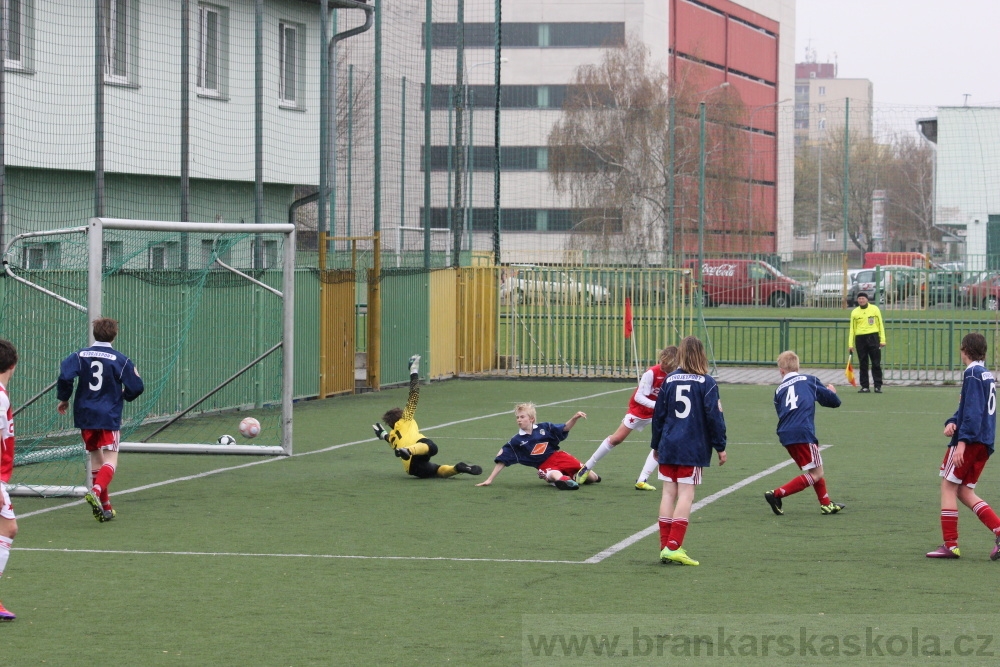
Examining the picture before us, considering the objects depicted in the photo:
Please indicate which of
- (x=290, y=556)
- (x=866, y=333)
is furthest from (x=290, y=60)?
(x=290, y=556)

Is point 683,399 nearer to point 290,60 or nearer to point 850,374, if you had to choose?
point 850,374

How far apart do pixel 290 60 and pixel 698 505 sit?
661 inches

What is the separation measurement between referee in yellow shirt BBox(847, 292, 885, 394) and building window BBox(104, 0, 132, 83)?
13094 mm

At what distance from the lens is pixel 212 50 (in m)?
24.3

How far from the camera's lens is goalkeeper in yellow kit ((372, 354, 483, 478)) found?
14.0 metres

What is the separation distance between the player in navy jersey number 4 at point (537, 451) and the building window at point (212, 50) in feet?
39.9

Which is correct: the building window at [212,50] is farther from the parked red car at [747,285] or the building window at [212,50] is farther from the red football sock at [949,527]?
the parked red car at [747,285]

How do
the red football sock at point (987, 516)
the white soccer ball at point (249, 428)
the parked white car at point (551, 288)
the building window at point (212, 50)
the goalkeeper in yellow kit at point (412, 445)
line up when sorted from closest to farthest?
the red football sock at point (987, 516) < the goalkeeper in yellow kit at point (412, 445) < the white soccer ball at point (249, 428) < the building window at point (212, 50) < the parked white car at point (551, 288)

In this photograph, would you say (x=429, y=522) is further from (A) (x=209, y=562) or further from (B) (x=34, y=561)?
(B) (x=34, y=561)

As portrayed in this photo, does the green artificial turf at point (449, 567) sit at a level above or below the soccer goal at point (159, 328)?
below

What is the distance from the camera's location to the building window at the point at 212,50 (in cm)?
2383

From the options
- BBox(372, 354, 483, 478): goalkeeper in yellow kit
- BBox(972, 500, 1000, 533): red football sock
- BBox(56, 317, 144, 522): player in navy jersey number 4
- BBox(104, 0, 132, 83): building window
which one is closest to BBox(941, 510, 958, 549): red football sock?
BBox(972, 500, 1000, 533): red football sock

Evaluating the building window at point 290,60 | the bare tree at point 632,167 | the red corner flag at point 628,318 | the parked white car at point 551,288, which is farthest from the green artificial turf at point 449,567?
the bare tree at point 632,167

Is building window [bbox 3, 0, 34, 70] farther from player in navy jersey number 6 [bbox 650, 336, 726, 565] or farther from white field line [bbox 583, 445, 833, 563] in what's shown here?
player in navy jersey number 6 [bbox 650, 336, 726, 565]
